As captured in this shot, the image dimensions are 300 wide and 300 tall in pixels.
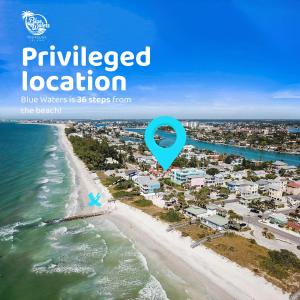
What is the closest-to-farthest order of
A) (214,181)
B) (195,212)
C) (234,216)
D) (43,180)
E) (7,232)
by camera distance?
(7,232)
(234,216)
(195,212)
(214,181)
(43,180)

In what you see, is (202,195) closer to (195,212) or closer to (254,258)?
(195,212)

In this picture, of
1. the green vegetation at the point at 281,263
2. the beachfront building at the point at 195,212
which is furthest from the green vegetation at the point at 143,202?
the green vegetation at the point at 281,263

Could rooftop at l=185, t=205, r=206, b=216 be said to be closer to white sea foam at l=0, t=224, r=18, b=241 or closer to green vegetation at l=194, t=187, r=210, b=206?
green vegetation at l=194, t=187, r=210, b=206

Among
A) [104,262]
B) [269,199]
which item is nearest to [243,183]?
[269,199]

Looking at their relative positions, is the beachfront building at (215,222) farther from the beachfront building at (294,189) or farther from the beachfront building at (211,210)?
the beachfront building at (294,189)

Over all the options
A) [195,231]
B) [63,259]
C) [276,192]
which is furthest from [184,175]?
[63,259]

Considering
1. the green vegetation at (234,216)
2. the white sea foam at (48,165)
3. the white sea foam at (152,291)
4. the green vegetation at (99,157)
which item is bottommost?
the white sea foam at (152,291)

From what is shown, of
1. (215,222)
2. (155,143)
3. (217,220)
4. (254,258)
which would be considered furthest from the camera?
(217,220)
